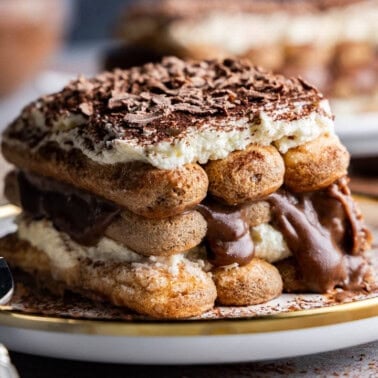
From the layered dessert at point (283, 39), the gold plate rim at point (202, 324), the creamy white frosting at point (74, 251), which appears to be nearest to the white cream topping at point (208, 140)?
the creamy white frosting at point (74, 251)

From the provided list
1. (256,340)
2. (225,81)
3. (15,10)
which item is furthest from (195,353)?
(15,10)

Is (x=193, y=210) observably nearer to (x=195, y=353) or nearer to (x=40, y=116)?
(x=195, y=353)

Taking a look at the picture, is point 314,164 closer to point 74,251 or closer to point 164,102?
point 164,102

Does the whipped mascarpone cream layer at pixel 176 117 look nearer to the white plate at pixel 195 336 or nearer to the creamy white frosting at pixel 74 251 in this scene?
the creamy white frosting at pixel 74 251

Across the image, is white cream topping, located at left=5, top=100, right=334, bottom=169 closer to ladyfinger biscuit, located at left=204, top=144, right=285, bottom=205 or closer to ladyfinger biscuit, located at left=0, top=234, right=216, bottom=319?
ladyfinger biscuit, located at left=204, top=144, right=285, bottom=205

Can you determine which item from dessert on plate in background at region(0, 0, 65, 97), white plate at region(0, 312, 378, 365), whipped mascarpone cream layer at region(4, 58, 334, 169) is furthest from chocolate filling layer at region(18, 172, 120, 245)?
dessert on plate in background at region(0, 0, 65, 97)
